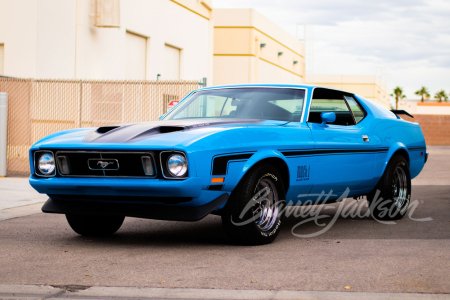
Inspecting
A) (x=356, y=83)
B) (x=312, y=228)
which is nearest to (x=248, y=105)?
(x=312, y=228)

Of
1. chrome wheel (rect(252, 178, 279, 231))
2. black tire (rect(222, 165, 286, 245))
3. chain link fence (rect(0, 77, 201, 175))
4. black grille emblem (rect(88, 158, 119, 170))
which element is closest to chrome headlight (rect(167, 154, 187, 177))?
black grille emblem (rect(88, 158, 119, 170))

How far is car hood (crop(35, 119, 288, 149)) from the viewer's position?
4.66m

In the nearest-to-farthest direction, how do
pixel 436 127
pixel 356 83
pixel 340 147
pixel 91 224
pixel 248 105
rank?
pixel 91 224
pixel 248 105
pixel 340 147
pixel 436 127
pixel 356 83

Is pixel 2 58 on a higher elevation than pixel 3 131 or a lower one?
higher

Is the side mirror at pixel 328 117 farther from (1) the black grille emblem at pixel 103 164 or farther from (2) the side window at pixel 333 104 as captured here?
(1) the black grille emblem at pixel 103 164

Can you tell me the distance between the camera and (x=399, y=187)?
724 cm

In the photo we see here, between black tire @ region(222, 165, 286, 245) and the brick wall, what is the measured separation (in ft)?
107

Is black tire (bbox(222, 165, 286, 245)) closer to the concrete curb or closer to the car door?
the car door

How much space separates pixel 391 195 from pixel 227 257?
3009 mm

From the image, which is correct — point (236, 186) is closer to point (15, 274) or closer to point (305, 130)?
point (305, 130)

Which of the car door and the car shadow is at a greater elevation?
the car door

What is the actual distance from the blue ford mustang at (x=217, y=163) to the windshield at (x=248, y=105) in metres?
0.01

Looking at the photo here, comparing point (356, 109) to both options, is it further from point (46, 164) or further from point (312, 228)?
point (46, 164)

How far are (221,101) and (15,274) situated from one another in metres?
2.84
